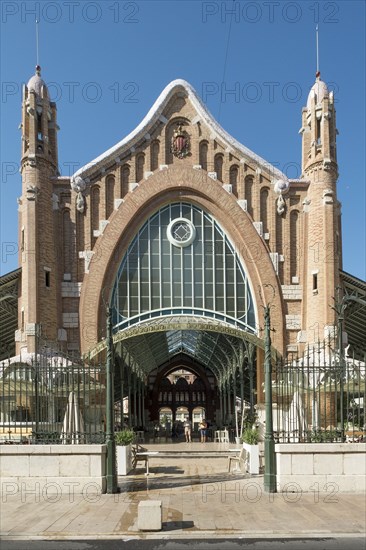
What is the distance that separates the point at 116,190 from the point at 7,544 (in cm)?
2246

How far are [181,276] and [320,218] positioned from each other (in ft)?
24.2

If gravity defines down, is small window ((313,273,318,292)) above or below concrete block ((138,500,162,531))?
above

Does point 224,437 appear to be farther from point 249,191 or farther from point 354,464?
point 354,464

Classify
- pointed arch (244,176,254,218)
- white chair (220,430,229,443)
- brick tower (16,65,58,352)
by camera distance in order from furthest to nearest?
1. white chair (220,430,229,443)
2. pointed arch (244,176,254,218)
3. brick tower (16,65,58,352)

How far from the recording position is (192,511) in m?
13.0

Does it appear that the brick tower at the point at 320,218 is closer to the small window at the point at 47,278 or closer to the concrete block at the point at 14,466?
the small window at the point at 47,278

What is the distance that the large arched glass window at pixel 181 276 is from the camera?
3098cm

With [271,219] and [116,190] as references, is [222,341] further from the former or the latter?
[116,190]

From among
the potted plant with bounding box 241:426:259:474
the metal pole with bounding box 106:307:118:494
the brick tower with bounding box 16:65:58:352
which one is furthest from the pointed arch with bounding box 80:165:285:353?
the metal pole with bounding box 106:307:118:494

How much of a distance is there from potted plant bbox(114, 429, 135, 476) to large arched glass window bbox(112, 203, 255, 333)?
430 inches

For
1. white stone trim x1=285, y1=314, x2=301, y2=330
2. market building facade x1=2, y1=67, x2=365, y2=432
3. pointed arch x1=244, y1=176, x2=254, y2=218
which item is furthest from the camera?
pointed arch x1=244, y1=176, x2=254, y2=218

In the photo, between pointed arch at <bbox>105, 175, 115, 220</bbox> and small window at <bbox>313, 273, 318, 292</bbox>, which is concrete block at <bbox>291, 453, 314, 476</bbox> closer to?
small window at <bbox>313, 273, 318, 292</bbox>

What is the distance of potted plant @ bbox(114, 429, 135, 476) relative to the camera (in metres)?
19.1

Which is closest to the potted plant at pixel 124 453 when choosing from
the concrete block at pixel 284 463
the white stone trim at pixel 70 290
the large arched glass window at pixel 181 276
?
the concrete block at pixel 284 463
